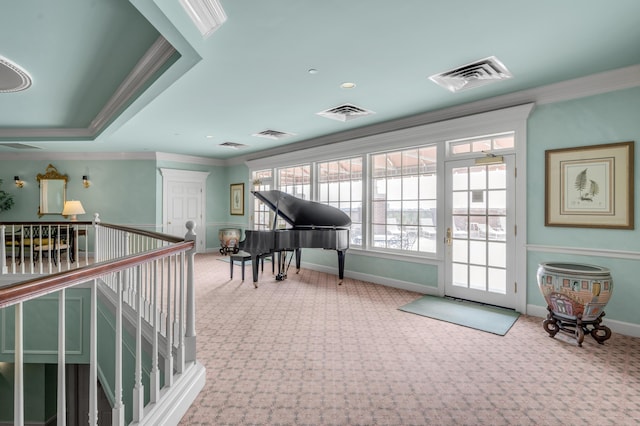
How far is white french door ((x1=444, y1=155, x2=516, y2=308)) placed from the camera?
3777 millimetres

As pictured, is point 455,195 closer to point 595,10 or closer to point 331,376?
point 595,10

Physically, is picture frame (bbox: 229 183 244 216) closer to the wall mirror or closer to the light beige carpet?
the wall mirror

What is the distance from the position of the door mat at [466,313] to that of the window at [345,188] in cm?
169

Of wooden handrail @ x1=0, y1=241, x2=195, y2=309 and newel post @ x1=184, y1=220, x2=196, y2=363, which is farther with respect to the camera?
newel post @ x1=184, y1=220, x2=196, y2=363

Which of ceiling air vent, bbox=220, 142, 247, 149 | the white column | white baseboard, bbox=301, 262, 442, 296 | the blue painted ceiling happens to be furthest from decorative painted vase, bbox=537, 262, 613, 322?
ceiling air vent, bbox=220, 142, 247, 149

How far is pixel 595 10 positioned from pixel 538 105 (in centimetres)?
153

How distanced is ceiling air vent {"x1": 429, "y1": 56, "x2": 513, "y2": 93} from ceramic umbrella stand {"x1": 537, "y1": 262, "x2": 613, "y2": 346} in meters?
1.98

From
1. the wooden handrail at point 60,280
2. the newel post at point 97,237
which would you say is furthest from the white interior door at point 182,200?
the wooden handrail at point 60,280

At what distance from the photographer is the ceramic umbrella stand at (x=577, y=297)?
2.78m

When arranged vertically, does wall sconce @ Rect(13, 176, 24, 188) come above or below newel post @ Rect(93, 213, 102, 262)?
above

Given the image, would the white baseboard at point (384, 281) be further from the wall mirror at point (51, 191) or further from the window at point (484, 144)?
the wall mirror at point (51, 191)

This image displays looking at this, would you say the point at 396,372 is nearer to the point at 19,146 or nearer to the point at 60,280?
the point at 60,280

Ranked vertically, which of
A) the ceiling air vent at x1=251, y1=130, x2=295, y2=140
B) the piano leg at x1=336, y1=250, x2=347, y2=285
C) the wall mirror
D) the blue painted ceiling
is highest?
the ceiling air vent at x1=251, y1=130, x2=295, y2=140

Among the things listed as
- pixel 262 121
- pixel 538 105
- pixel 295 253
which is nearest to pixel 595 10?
pixel 538 105
